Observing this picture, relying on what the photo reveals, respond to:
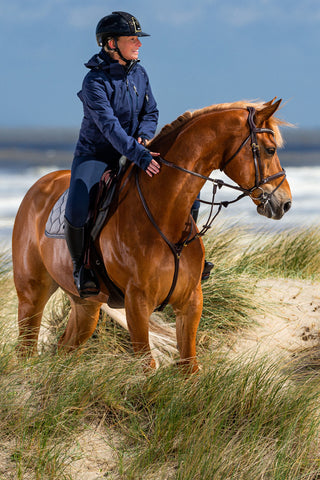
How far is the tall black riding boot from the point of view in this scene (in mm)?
4617

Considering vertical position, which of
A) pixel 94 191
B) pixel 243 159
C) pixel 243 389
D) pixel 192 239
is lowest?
pixel 243 389

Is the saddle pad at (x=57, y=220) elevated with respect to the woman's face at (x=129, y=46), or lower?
lower

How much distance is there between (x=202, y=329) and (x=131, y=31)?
335 cm

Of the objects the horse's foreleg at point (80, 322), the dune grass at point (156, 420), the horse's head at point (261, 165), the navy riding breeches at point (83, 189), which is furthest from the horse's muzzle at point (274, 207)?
the horse's foreleg at point (80, 322)

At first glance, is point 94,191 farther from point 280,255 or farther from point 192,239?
point 280,255

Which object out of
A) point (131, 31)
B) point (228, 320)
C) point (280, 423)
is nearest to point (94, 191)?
point (131, 31)

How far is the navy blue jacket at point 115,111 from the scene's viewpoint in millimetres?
4191

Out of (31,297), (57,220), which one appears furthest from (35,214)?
(31,297)

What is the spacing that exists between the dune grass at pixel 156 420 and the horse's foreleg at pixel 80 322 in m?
0.76

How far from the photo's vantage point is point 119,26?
4.38 metres

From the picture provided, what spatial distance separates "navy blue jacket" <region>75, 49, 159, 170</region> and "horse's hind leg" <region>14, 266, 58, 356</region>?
142 centimetres

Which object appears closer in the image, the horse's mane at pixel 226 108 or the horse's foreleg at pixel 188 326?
the horse's mane at pixel 226 108

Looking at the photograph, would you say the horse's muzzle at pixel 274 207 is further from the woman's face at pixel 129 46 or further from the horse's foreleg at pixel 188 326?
the woman's face at pixel 129 46

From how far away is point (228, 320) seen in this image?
665 centimetres
